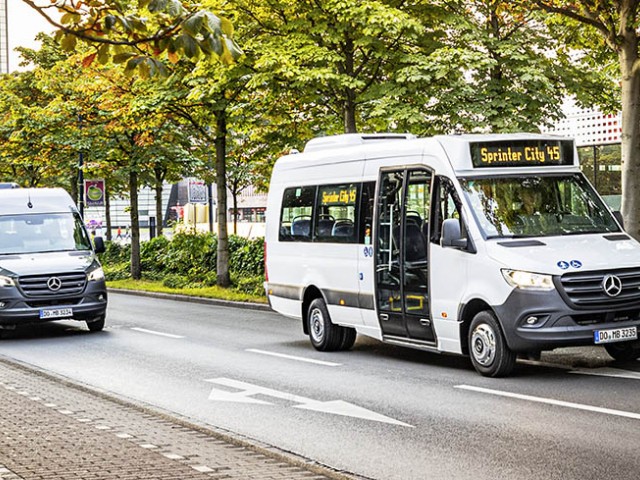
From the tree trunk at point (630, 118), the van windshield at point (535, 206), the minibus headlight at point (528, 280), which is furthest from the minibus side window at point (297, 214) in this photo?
the tree trunk at point (630, 118)

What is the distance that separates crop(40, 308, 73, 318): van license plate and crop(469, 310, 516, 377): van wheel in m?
8.66

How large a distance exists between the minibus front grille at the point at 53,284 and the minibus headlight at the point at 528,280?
30.6 ft

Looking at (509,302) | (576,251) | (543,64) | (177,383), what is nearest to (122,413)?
(177,383)

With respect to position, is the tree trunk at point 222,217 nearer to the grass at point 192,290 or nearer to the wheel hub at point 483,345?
the grass at point 192,290

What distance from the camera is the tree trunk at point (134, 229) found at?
3588cm

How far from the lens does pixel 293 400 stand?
10992 millimetres

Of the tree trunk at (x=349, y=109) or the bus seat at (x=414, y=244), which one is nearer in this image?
the bus seat at (x=414, y=244)

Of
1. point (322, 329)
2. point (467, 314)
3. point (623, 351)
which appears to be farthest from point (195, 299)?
point (623, 351)

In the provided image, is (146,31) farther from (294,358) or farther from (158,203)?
(158,203)

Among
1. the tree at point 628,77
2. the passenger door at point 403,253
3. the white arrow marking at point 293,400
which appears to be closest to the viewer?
the white arrow marking at point 293,400

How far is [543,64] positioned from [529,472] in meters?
16.0

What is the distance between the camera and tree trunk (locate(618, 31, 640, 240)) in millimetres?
16781

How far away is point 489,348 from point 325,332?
11.8ft

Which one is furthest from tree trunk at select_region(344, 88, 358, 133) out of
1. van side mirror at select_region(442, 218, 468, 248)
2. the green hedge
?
van side mirror at select_region(442, 218, 468, 248)
